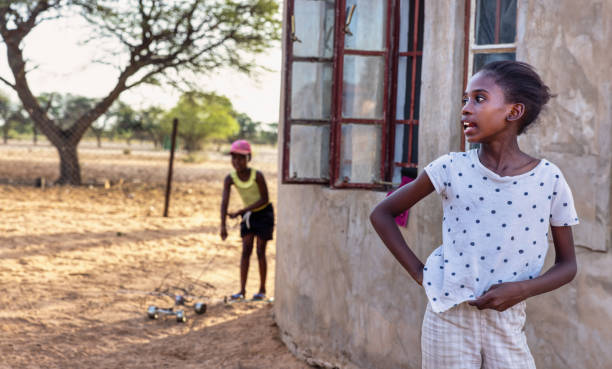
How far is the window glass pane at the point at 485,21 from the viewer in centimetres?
328

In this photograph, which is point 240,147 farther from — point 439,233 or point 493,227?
point 493,227

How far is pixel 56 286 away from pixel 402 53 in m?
4.10

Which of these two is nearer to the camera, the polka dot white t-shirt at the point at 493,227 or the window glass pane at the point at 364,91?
the polka dot white t-shirt at the point at 493,227

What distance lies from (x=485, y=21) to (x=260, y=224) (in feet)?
10.1

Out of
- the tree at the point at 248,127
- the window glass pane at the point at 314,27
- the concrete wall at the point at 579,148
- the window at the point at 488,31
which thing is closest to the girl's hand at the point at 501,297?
the concrete wall at the point at 579,148

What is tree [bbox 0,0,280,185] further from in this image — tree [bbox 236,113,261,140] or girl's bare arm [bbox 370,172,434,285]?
tree [bbox 236,113,261,140]

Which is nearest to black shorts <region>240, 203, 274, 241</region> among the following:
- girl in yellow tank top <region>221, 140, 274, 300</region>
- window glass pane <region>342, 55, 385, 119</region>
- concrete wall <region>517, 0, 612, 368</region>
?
girl in yellow tank top <region>221, 140, 274, 300</region>

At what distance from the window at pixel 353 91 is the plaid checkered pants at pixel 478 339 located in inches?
81.2

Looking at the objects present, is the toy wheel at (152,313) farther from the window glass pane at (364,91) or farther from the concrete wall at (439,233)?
the window glass pane at (364,91)

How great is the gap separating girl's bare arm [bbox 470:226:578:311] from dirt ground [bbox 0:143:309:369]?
262 centimetres

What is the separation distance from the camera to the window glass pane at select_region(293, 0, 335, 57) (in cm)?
398

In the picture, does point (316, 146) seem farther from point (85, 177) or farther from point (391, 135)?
point (85, 177)

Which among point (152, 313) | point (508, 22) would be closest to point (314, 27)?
point (508, 22)

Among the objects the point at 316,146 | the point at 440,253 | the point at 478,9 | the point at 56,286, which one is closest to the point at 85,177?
the point at 56,286
